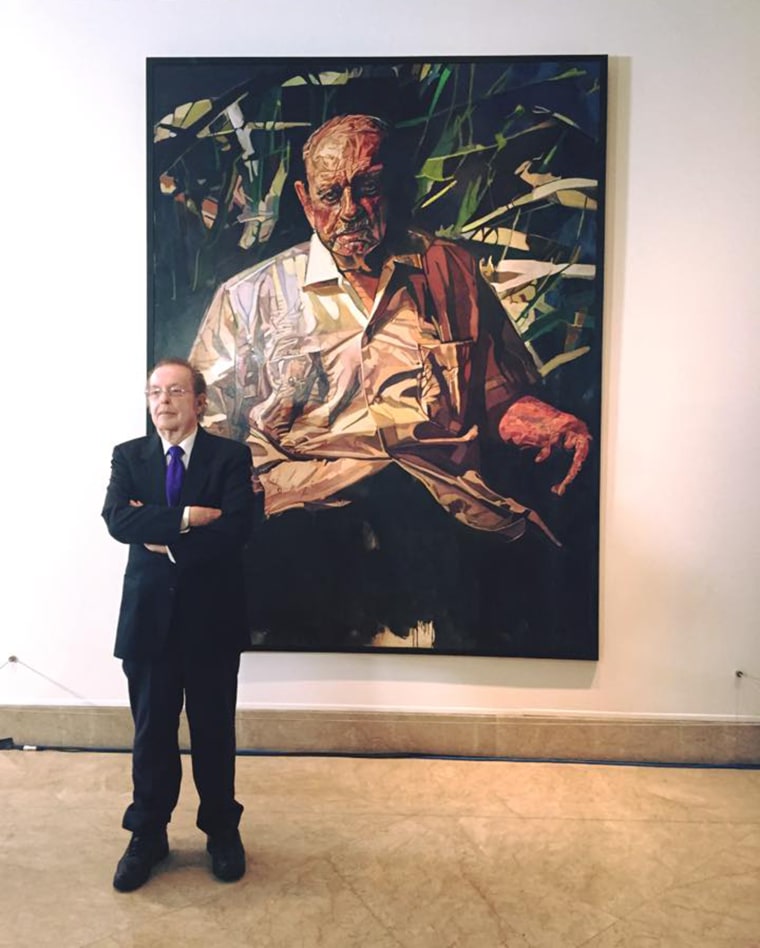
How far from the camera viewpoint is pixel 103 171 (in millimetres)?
3254

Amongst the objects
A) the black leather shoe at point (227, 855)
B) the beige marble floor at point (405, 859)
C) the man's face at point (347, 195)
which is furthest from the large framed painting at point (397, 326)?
the black leather shoe at point (227, 855)

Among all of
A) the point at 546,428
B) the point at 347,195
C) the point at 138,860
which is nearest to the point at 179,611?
the point at 138,860

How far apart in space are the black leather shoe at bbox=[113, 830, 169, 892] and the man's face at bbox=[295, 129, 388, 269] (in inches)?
88.9

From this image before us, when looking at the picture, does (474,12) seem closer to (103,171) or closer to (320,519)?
(103,171)

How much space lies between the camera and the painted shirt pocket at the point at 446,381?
320 centimetres

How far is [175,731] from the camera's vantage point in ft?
8.09

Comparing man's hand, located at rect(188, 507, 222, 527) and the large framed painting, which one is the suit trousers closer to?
man's hand, located at rect(188, 507, 222, 527)

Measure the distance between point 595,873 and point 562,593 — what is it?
111 cm

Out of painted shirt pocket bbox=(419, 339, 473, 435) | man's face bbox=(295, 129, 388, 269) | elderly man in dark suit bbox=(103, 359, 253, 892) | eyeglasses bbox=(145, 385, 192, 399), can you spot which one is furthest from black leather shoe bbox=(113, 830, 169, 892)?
man's face bbox=(295, 129, 388, 269)

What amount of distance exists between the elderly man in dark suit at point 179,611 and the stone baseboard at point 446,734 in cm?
83

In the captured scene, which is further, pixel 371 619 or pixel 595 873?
pixel 371 619

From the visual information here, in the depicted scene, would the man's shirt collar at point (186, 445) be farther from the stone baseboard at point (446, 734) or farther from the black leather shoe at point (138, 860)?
the stone baseboard at point (446, 734)

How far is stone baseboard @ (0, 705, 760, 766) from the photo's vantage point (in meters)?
3.24

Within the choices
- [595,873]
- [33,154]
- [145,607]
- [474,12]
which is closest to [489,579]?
[595,873]
